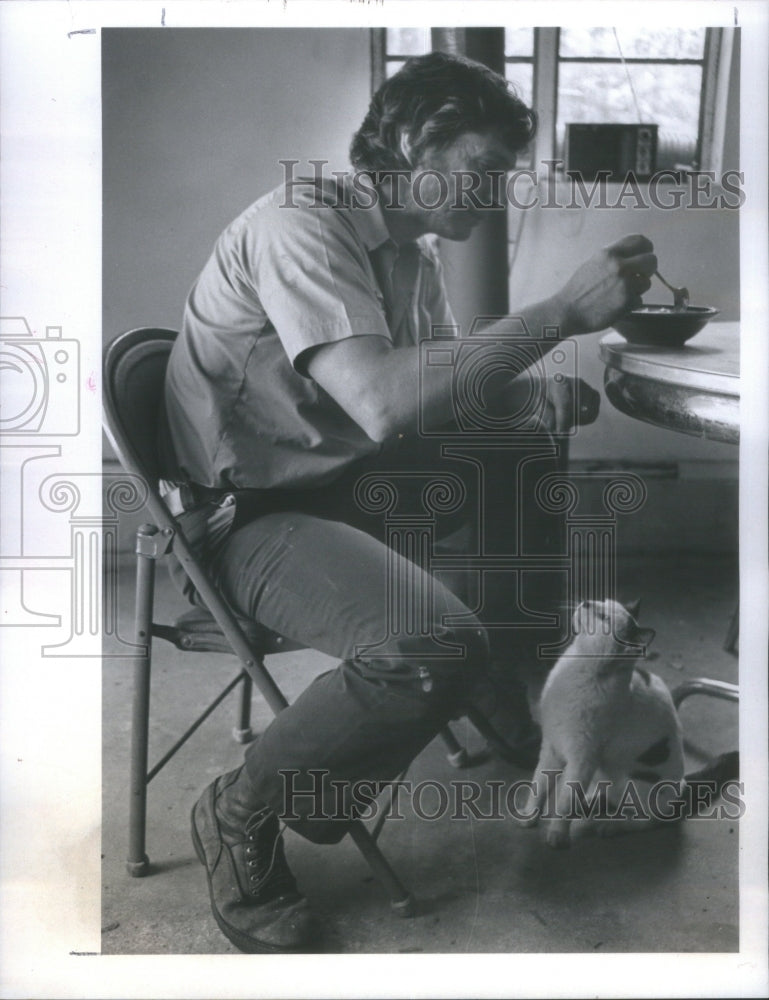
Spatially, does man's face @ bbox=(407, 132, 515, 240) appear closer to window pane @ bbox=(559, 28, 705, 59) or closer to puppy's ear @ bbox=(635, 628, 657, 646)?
window pane @ bbox=(559, 28, 705, 59)

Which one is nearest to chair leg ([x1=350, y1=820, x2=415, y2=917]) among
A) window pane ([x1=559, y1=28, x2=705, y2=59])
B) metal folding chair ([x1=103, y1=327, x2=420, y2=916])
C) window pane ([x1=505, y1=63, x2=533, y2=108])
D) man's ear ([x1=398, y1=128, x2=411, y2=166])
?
metal folding chair ([x1=103, y1=327, x2=420, y2=916])

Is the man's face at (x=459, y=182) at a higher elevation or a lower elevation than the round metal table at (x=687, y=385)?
higher

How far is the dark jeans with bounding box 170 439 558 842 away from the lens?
1.69 metres

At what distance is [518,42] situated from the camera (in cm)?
174

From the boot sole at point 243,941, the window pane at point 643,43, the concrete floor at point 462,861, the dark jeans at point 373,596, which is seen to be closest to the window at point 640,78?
the window pane at point 643,43

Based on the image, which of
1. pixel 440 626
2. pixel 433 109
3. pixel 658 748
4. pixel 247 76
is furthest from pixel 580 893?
pixel 247 76

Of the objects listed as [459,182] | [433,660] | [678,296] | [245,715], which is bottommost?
[245,715]

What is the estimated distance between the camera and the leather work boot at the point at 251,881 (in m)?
1.71

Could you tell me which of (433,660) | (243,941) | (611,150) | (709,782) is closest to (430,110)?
(611,150)

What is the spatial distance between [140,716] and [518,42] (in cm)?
137

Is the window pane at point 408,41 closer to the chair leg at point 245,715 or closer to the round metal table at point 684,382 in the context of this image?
the round metal table at point 684,382

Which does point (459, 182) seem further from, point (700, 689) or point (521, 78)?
point (700, 689)

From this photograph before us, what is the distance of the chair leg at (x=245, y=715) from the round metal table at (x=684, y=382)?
0.84 metres

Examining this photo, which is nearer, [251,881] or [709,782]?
[251,881]
